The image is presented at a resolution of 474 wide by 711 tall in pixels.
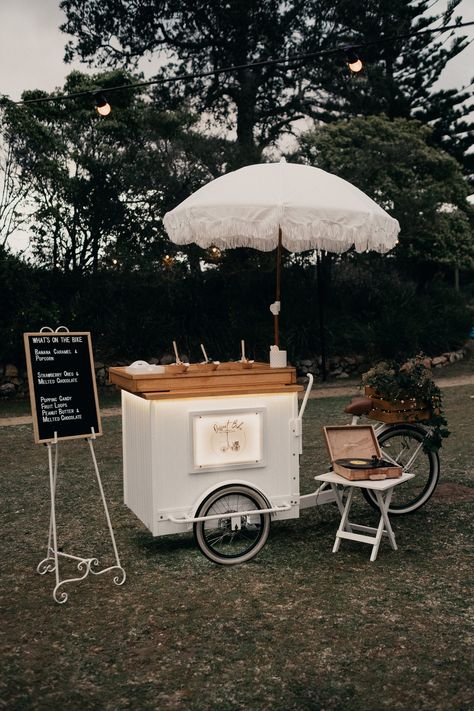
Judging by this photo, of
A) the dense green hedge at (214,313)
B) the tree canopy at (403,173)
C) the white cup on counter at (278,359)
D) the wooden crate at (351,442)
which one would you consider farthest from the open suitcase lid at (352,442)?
the tree canopy at (403,173)

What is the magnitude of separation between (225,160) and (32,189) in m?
4.79

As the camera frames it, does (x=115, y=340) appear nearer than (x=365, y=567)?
No

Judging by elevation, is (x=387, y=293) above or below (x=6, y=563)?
above

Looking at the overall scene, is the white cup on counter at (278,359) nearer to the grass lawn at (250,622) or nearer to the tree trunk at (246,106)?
the grass lawn at (250,622)

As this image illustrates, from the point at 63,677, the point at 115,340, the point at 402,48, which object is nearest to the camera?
the point at 63,677

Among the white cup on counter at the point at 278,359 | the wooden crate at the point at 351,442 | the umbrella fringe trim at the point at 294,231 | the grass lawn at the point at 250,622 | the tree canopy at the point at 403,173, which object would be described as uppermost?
the tree canopy at the point at 403,173

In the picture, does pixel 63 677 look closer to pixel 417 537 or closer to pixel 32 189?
pixel 417 537

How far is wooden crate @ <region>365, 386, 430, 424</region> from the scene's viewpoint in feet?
18.2

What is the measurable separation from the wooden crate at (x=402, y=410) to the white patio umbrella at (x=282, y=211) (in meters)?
1.19

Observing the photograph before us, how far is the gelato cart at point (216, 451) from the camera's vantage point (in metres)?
4.80

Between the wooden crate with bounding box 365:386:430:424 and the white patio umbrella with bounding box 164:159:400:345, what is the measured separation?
1.19 metres

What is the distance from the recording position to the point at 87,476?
772 cm

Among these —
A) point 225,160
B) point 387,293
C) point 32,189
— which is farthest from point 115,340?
point 387,293

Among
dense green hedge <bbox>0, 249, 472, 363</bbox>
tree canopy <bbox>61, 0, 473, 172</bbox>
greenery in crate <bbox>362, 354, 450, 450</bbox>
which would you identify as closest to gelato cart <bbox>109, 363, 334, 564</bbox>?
greenery in crate <bbox>362, 354, 450, 450</bbox>
